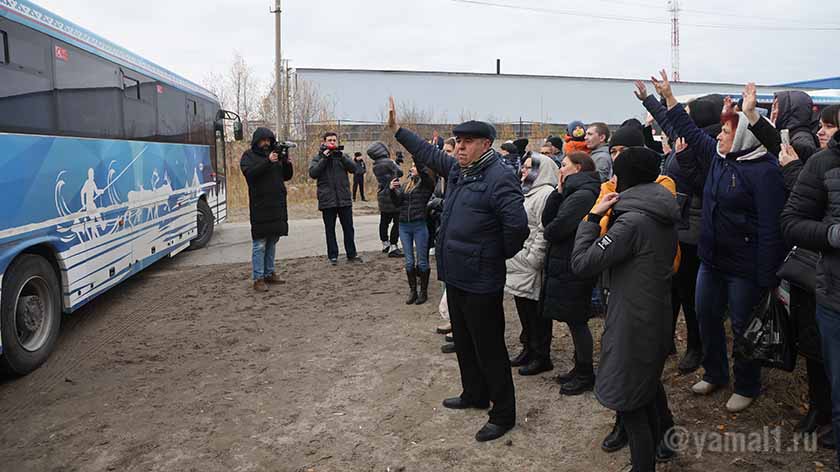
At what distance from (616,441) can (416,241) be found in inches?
148

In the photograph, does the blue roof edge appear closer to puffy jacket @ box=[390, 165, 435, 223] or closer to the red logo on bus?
the red logo on bus

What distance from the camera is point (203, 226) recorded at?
1183 centimetres

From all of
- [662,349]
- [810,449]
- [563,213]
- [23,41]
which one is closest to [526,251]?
[563,213]

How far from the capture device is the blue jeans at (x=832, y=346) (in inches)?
112

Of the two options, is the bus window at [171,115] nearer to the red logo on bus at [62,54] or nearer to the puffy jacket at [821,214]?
the red logo on bus at [62,54]

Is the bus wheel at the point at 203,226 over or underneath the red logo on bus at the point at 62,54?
underneath

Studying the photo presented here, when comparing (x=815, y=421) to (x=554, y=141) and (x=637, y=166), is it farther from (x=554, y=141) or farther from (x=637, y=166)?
(x=554, y=141)

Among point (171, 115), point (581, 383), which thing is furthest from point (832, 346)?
point (171, 115)

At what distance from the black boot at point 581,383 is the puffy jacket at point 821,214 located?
1.80 m

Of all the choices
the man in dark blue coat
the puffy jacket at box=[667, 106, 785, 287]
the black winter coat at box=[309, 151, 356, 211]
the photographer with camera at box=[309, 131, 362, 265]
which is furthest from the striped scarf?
the black winter coat at box=[309, 151, 356, 211]

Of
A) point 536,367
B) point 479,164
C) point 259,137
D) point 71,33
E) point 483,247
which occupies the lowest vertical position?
point 536,367

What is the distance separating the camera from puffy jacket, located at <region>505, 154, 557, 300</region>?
472 centimetres

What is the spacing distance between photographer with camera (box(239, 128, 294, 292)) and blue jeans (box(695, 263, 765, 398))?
17.4ft

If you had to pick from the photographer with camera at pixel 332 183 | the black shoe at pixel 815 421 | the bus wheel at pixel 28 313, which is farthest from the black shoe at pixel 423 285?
the black shoe at pixel 815 421
